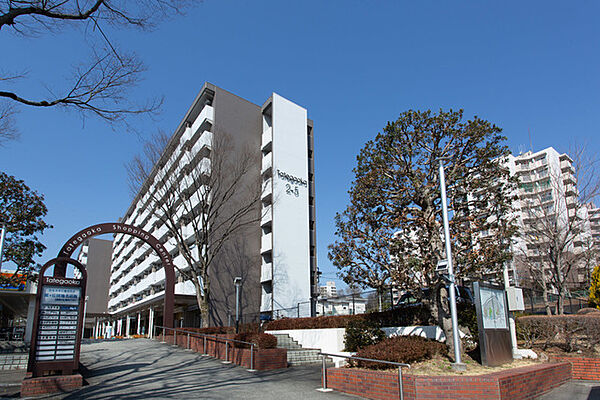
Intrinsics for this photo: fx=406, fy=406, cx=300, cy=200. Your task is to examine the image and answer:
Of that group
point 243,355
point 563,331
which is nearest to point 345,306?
point 243,355

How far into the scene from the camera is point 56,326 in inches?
406

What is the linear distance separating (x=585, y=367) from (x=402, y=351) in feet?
18.7

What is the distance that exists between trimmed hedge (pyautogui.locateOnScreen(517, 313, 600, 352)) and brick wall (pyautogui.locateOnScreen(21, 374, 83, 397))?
1292 centimetres

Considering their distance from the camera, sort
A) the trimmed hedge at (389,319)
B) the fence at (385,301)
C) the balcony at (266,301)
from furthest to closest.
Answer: the balcony at (266,301), the fence at (385,301), the trimmed hedge at (389,319)

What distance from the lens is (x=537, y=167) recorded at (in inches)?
2320

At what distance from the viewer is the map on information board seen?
32.5ft

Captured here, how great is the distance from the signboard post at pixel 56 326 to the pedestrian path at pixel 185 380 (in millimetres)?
966

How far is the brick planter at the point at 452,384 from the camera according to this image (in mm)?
7613

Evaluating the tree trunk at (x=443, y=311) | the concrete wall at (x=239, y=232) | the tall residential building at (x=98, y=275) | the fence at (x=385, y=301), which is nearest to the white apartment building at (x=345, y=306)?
the fence at (x=385, y=301)

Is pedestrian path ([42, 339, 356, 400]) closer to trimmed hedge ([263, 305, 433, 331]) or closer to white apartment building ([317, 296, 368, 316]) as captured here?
trimmed hedge ([263, 305, 433, 331])

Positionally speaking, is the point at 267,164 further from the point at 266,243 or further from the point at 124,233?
the point at 124,233

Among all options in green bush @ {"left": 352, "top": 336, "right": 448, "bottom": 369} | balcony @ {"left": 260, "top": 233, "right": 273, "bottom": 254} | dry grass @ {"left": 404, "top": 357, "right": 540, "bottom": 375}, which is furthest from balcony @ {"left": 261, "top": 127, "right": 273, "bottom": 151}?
dry grass @ {"left": 404, "top": 357, "right": 540, "bottom": 375}

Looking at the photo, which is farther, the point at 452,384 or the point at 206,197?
the point at 206,197

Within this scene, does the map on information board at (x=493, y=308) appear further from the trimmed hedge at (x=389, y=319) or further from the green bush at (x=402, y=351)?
the trimmed hedge at (x=389, y=319)
